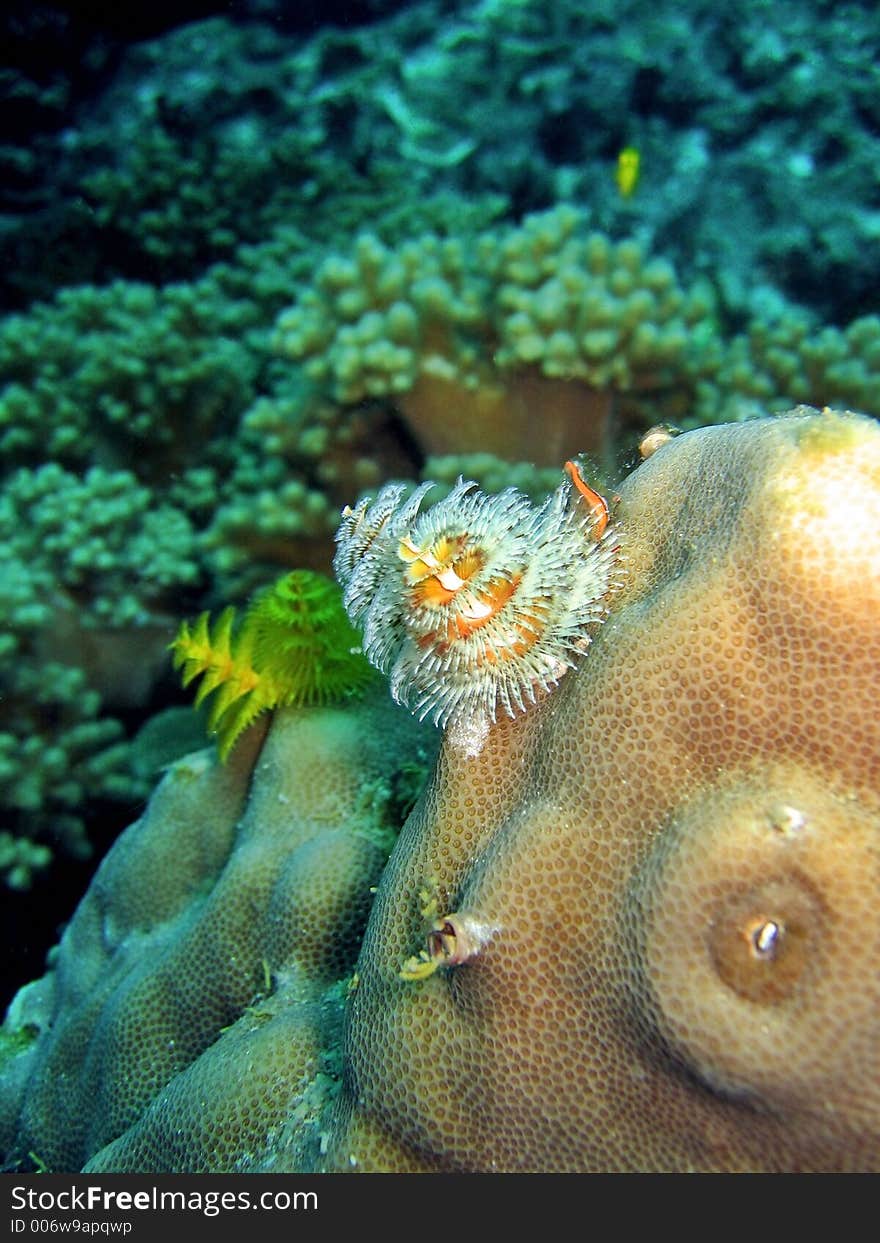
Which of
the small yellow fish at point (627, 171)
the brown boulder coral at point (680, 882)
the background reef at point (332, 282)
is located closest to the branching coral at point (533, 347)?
the background reef at point (332, 282)

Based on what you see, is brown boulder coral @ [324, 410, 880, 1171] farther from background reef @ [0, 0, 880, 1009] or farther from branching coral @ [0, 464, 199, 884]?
branching coral @ [0, 464, 199, 884]

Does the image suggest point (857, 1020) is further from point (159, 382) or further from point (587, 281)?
point (159, 382)

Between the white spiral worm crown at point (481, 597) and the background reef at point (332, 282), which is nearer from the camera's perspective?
the white spiral worm crown at point (481, 597)

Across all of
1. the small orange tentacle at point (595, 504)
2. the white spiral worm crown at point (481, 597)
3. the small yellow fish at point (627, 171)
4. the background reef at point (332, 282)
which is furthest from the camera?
the small yellow fish at point (627, 171)

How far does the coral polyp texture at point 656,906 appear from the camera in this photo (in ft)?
4.06

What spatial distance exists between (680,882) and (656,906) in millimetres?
62

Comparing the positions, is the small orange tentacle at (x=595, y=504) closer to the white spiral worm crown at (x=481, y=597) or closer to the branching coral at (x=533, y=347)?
the white spiral worm crown at (x=481, y=597)

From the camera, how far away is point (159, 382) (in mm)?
4367

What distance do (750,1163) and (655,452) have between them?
4.48 feet

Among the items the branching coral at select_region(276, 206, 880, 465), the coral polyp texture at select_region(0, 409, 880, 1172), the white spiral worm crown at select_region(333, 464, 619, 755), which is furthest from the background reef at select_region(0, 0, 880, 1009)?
the coral polyp texture at select_region(0, 409, 880, 1172)

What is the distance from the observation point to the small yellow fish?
5531 mm

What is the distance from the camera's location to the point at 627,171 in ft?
18.2

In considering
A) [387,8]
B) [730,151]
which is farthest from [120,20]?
[730,151]

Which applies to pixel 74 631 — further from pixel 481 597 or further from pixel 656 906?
pixel 656 906
